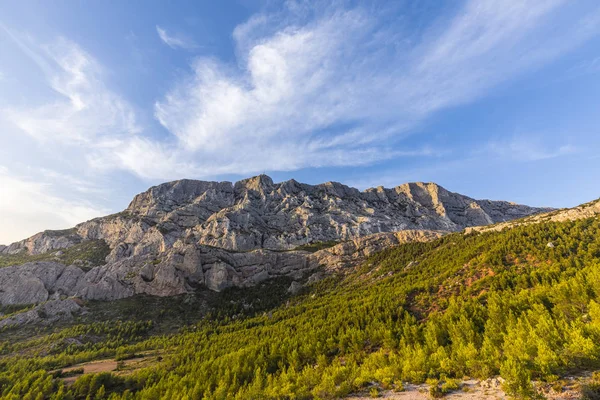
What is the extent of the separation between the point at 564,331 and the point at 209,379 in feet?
166

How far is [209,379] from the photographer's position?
1735 inches

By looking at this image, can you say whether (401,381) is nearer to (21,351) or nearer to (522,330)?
(522,330)

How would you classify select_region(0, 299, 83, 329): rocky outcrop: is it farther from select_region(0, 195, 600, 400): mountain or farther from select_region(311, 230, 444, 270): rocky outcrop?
select_region(311, 230, 444, 270): rocky outcrop

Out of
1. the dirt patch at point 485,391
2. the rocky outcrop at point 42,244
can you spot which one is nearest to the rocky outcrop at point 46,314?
the rocky outcrop at point 42,244

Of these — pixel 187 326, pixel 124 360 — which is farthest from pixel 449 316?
pixel 187 326

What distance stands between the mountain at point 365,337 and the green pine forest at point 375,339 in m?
0.28

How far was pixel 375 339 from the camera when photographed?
4928cm

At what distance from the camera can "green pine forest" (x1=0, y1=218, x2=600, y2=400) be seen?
95.8 feet

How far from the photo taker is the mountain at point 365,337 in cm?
2742

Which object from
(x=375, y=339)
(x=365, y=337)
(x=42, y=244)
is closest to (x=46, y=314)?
(x=365, y=337)

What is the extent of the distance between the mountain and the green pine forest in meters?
0.28

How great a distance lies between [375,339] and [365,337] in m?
2.15

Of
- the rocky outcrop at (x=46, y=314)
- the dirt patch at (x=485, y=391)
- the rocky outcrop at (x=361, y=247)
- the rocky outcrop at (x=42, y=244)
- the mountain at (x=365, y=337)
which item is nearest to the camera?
the dirt patch at (x=485, y=391)

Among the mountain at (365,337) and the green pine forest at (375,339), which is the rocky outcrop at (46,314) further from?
the green pine forest at (375,339)
